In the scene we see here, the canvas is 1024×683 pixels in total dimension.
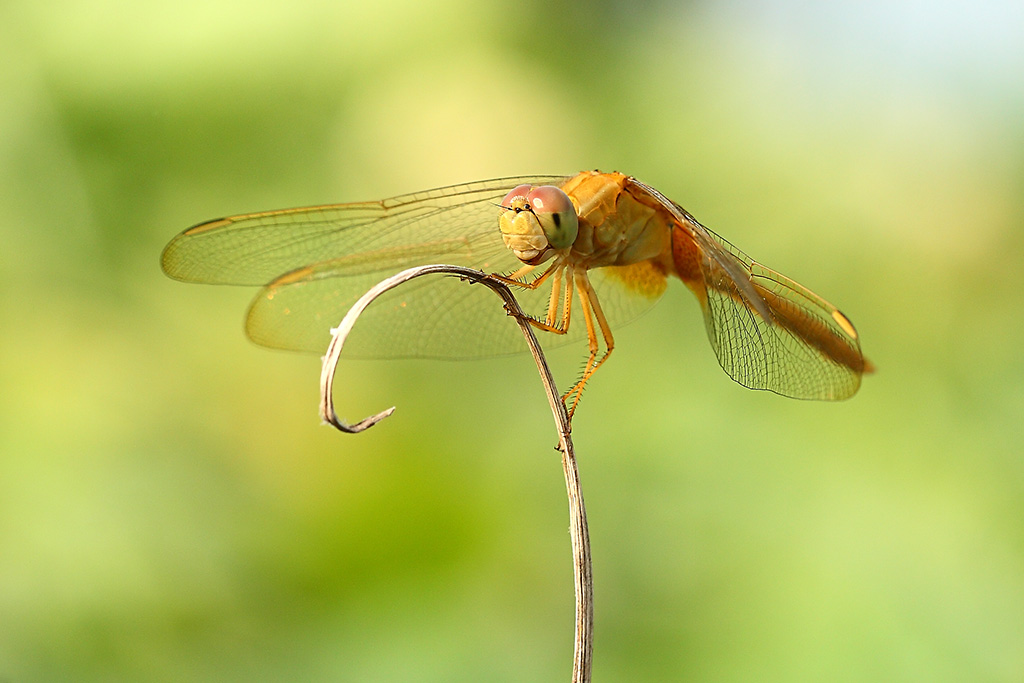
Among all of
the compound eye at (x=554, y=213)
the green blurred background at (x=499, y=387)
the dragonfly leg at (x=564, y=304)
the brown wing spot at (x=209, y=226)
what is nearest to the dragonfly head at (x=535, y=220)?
the compound eye at (x=554, y=213)

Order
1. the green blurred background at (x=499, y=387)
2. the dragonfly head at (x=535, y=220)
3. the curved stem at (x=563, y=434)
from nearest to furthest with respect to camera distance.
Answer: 1. the curved stem at (x=563, y=434)
2. the dragonfly head at (x=535, y=220)
3. the green blurred background at (x=499, y=387)

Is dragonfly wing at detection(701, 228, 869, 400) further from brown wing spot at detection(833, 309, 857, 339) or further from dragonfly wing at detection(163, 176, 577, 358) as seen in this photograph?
dragonfly wing at detection(163, 176, 577, 358)

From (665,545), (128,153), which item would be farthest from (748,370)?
(128,153)

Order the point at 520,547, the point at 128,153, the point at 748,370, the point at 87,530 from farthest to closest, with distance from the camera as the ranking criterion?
the point at 128,153, the point at 520,547, the point at 87,530, the point at 748,370

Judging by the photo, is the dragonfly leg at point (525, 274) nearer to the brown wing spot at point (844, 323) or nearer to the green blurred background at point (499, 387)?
the brown wing spot at point (844, 323)

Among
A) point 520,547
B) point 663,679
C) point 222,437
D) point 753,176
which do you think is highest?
point 753,176

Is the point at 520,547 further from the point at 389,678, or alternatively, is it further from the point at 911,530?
the point at 911,530

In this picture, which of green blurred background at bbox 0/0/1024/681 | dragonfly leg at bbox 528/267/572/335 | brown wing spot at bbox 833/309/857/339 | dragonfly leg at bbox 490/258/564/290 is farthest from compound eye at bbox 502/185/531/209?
green blurred background at bbox 0/0/1024/681

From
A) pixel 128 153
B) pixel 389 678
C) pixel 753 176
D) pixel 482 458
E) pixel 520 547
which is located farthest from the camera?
pixel 753 176
